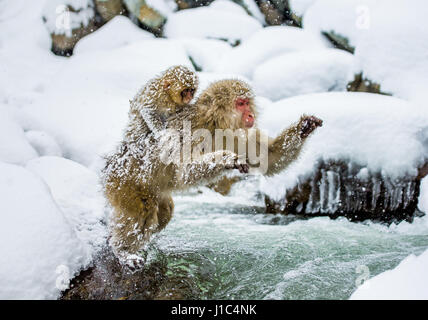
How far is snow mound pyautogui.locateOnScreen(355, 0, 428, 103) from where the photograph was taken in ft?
13.8

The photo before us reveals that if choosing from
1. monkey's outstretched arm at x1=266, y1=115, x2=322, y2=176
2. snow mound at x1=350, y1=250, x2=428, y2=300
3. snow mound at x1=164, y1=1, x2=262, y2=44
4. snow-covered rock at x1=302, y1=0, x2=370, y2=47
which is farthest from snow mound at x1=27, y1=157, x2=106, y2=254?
snow mound at x1=164, y1=1, x2=262, y2=44

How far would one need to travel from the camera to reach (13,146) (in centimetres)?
374

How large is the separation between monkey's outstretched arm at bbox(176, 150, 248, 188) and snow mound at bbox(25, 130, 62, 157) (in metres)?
2.62

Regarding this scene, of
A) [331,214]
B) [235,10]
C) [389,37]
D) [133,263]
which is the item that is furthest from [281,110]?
[235,10]

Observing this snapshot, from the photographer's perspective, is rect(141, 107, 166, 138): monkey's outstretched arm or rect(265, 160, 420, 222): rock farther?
rect(265, 160, 420, 222): rock

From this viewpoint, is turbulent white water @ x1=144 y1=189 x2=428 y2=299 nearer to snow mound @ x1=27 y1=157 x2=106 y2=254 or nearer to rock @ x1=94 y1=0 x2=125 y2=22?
snow mound @ x1=27 y1=157 x2=106 y2=254

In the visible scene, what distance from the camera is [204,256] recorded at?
234 cm

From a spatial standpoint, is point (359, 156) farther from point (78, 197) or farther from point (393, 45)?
point (78, 197)

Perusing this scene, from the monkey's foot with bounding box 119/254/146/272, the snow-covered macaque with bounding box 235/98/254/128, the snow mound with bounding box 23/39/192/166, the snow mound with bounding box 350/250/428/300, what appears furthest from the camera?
the snow mound with bounding box 23/39/192/166

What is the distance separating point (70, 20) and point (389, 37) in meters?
5.70

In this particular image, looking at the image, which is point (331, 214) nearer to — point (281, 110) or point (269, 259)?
point (281, 110)

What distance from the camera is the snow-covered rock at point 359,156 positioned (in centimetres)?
350

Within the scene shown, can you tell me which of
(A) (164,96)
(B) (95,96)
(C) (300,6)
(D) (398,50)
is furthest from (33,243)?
(C) (300,6)

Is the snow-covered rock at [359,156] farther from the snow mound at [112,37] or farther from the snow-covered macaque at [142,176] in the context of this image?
the snow mound at [112,37]
